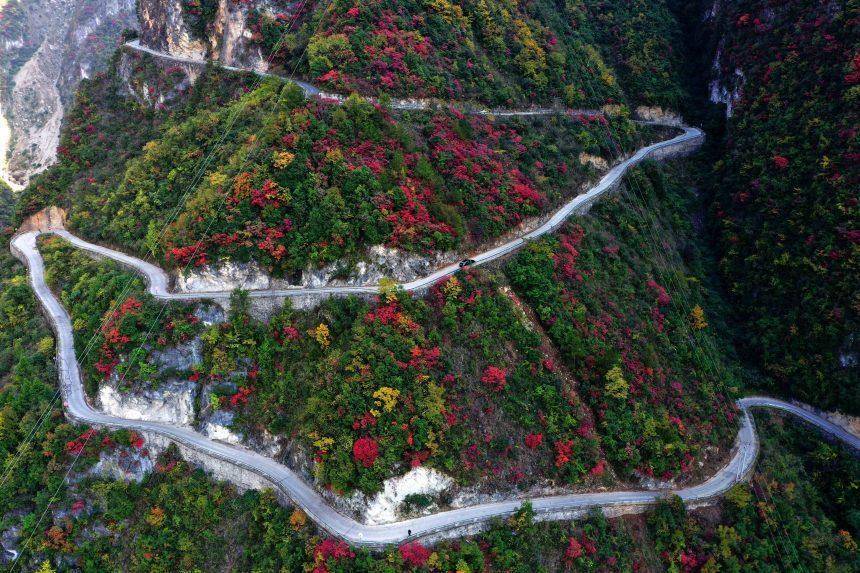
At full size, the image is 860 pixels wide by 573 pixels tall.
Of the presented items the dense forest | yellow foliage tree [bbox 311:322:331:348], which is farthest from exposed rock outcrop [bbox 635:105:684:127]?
yellow foliage tree [bbox 311:322:331:348]

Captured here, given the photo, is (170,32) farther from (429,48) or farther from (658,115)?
(658,115)

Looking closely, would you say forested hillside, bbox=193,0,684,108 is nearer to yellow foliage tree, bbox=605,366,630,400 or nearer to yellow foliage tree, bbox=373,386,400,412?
yellow foliage tree, bbox=373,386,400,412

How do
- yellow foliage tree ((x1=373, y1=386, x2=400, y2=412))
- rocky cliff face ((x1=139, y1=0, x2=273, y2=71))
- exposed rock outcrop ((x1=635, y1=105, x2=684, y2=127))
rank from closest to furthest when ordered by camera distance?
yellow foliage tree ((x1=373, y1=386, x2=400, y2=412)) → rocky cliff face ((x1=139, y1=0, x2=273, y2=71)) → exposed rock outcrop ((x1=635, y1=105, x2=684, y2=127))

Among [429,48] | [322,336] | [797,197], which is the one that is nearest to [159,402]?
[322,336]

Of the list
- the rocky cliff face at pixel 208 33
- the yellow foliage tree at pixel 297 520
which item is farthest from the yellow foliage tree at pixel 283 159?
the yellow foliage tree at pixel 297 520

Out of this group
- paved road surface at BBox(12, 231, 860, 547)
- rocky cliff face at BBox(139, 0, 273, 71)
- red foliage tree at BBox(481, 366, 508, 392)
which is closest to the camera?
paved road surface at BBox(12, 231, 860, 547)

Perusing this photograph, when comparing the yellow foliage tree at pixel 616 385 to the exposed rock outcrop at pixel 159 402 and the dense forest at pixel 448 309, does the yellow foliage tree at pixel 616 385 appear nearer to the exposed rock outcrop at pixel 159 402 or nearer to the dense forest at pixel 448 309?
the dense forest at pixel 448 309
